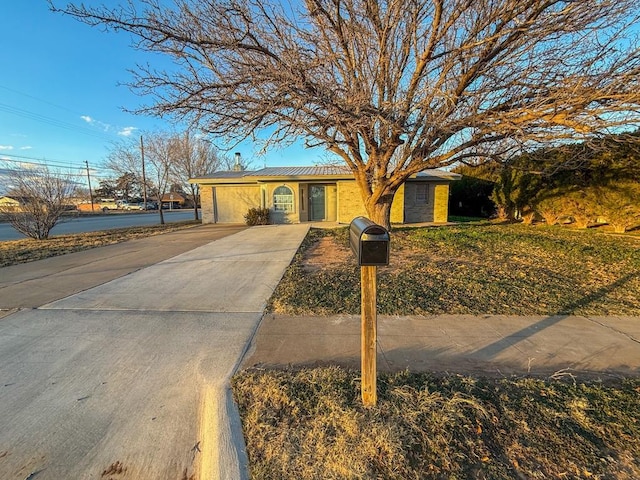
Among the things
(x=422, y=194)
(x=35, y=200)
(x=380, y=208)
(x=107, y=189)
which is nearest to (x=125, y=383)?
(x=380, y=208)

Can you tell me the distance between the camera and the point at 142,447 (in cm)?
195

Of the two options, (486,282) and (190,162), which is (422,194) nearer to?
(486,282)

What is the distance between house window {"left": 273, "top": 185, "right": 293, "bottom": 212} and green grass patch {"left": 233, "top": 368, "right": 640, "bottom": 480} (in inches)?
573

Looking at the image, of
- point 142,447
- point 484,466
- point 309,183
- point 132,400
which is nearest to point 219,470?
point 142,447

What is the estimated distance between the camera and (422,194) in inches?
643

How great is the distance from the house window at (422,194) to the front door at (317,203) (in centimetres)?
536

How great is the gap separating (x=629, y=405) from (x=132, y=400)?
393 centimetres

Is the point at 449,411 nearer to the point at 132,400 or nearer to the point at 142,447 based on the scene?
the point at 142,447

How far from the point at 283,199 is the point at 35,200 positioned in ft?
34.6

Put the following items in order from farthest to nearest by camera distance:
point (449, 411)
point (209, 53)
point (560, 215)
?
point (560, 215)
point (209, 53)
point (449, 411)

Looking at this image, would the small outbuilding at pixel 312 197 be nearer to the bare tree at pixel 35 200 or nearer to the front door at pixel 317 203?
the front door at pixel 317 203

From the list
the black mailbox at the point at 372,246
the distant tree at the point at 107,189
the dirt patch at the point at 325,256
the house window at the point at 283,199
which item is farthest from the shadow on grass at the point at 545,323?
the distant tree at the point at 107,189

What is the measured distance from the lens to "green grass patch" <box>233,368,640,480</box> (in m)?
1.72

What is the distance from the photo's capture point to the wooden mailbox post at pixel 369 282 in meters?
1.90
